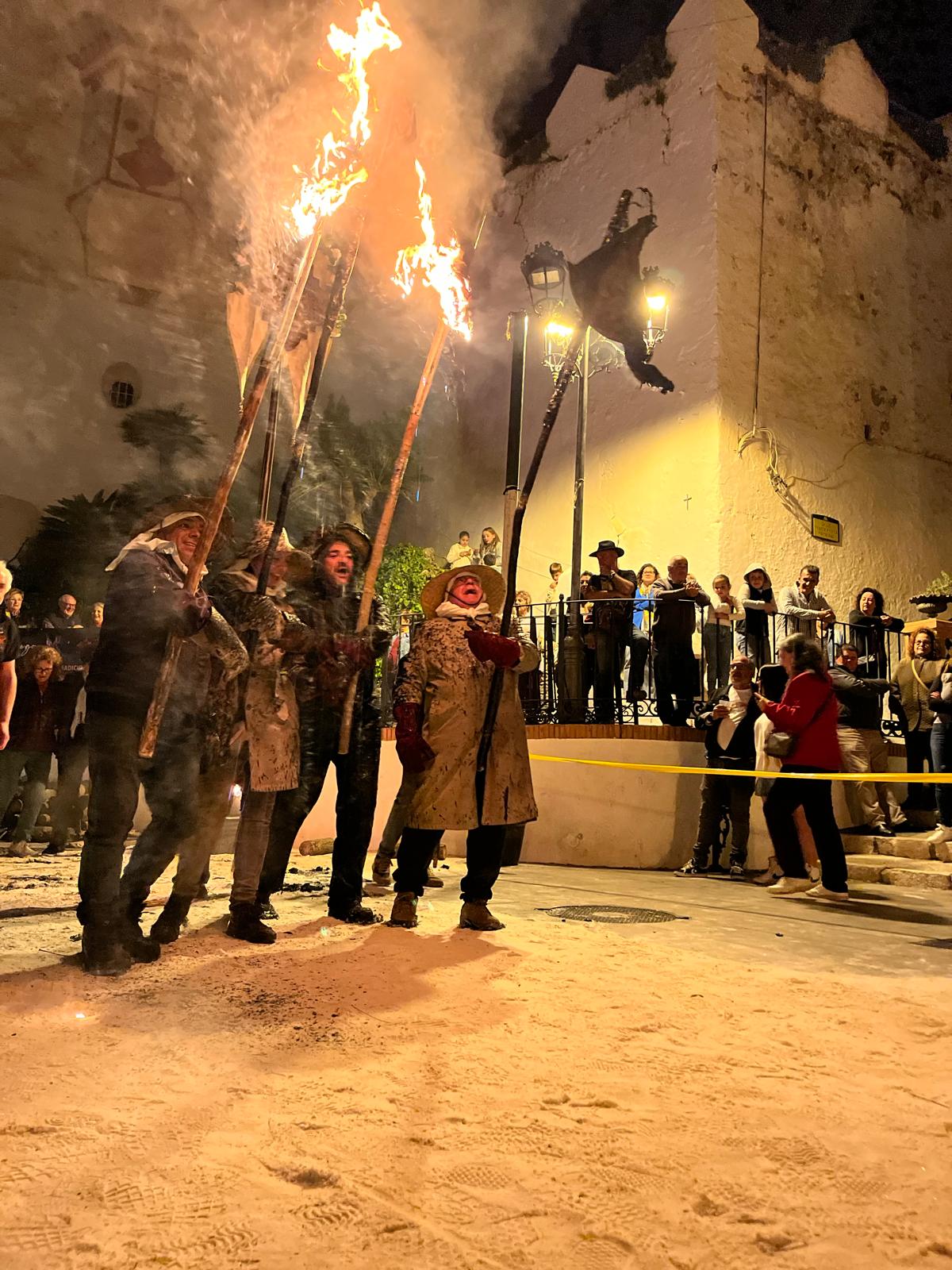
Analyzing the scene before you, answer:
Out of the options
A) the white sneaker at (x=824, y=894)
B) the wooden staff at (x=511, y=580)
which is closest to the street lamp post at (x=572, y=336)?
the white sneaker at (x=824, y=894)

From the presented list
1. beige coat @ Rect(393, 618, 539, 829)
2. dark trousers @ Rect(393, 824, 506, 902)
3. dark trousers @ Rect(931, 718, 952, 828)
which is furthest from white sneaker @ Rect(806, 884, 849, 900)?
dark trousers @ Rect(393, 824, 506, 902)

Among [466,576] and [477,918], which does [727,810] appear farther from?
[466,576]

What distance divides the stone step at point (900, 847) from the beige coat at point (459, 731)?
4428 millimetres

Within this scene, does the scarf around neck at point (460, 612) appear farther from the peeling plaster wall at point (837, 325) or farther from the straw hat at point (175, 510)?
the peeling plaster wall at point (837, 325)

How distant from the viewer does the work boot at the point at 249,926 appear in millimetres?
4523

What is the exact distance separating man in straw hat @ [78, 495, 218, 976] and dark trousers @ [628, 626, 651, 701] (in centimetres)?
591

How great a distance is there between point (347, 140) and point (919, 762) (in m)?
7.73

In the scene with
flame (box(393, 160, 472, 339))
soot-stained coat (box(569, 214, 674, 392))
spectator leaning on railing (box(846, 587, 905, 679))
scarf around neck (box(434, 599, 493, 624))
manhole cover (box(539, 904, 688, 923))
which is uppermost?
soot-stained coat (box(569, 214, 674, 392))

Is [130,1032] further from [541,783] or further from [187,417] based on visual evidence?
[187,417]

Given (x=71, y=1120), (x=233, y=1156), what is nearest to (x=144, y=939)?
(x=71, y=1120)

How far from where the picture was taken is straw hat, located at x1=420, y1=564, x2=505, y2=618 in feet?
17.7

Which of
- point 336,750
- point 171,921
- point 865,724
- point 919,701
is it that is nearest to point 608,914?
point 336,750

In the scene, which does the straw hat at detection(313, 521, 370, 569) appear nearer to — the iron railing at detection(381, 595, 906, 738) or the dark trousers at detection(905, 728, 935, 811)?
the iron railing at detection(381, 595, 906, 738)

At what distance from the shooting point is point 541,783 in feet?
30.3
